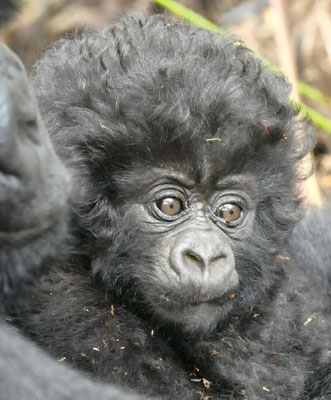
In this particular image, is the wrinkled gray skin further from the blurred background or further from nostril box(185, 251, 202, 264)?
the blurred background

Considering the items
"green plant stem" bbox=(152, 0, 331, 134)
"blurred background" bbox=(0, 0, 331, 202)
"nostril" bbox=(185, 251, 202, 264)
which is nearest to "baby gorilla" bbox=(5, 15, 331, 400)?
"nostril" bbox=(185, 251, 202, 264)

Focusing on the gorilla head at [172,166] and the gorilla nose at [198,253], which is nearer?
the gorilla nose at [198,253]

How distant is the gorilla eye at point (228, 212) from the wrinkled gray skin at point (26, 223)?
962mm

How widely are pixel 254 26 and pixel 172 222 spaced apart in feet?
13.3

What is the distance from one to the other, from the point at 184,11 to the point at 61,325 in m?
2.15

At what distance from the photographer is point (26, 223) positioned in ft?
7.07

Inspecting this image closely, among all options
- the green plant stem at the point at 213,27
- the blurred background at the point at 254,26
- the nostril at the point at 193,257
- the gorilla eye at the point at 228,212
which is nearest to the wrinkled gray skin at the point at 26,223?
the nostril at the point at 193,257

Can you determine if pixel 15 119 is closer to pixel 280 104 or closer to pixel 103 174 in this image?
pixel 103 174

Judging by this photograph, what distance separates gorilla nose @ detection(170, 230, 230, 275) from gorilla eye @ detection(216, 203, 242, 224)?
0.75ft

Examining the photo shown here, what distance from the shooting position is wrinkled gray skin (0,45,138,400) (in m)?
1.93

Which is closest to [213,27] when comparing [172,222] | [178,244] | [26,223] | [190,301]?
[172,222]

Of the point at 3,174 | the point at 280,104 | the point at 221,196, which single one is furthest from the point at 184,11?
the point at 3,174

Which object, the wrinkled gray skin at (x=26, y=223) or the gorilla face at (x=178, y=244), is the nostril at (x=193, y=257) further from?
the wrinkled gray skin at (x=26, y=223)

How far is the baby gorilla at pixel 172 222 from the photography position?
2.91 metres
